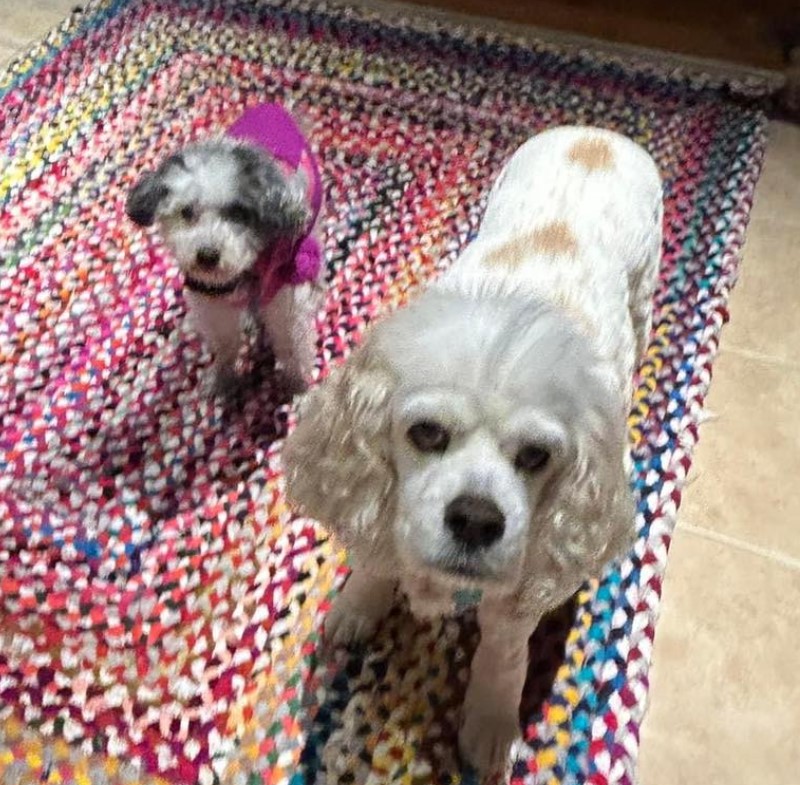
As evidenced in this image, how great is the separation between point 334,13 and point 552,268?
175cm

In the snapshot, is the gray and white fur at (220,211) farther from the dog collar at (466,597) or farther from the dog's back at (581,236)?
the dog collar at (466,597)

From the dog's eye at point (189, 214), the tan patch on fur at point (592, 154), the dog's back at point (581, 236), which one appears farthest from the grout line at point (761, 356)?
the dog's eye at point (189, 214)

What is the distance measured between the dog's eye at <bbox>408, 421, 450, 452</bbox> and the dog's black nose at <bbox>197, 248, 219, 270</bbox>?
2.07ft

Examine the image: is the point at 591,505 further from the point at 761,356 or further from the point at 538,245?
the point at 761,356

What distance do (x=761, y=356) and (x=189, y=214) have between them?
1166 millimetres

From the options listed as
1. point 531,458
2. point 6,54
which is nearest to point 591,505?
point 531,458

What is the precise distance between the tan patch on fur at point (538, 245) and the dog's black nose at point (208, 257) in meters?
0.45

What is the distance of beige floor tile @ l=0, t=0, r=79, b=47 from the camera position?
245 cm

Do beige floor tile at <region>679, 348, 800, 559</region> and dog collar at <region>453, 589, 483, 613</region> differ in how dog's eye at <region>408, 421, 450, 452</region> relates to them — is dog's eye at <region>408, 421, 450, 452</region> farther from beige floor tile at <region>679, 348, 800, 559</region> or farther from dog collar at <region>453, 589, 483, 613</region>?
beige floor tile at <region>679, 348, 800, 559</region>

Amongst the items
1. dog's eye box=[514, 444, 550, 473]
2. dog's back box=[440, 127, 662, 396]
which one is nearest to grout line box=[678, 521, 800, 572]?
dog's back box=[440, 127, 662, 396]

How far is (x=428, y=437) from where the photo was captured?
35.3 inches

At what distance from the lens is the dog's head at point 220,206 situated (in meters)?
1.39

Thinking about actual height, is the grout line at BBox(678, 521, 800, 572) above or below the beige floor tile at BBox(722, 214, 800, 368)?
below

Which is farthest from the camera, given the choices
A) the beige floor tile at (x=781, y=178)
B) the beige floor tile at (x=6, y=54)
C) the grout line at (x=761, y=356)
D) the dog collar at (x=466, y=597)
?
the beige floor tile at (x=6, y=54)
